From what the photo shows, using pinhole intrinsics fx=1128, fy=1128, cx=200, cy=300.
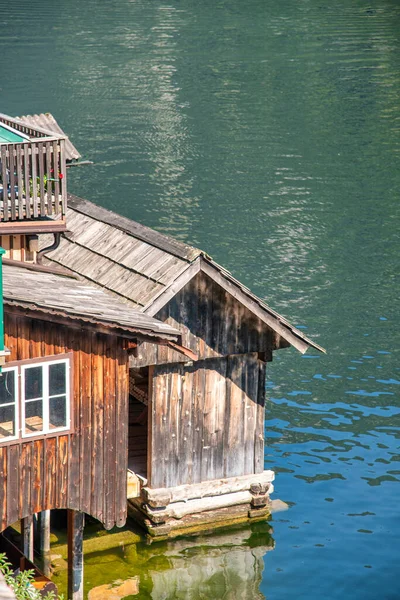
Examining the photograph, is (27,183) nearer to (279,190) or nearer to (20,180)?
(20,180)

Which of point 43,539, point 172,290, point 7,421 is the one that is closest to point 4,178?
point 172,290

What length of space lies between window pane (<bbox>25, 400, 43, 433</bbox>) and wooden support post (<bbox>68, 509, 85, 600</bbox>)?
2161 millimetres

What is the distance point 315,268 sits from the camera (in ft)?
147

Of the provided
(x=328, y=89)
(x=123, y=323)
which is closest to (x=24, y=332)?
(x=123, y=323)

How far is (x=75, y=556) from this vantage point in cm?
2036

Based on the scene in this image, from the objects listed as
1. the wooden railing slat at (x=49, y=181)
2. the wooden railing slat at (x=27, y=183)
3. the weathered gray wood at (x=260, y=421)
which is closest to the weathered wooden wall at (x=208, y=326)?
the weathered gray wood at (x=260, y=421)

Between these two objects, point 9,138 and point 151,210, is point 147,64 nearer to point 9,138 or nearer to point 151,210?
point 151,210

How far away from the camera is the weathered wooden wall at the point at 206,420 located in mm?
23172

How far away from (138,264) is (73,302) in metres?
4.21

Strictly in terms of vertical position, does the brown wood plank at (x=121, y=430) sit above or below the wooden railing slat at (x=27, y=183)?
below

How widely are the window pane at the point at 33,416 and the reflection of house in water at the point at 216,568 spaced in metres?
6.02

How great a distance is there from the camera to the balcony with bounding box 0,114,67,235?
838 inches

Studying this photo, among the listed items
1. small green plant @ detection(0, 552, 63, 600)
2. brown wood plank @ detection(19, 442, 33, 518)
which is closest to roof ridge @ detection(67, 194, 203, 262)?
brown wood plank @ detection(19, 442, 33, 518)

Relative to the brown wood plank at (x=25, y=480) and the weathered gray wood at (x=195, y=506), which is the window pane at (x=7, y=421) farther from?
the weathered gray wood at (x=195, y=506)
